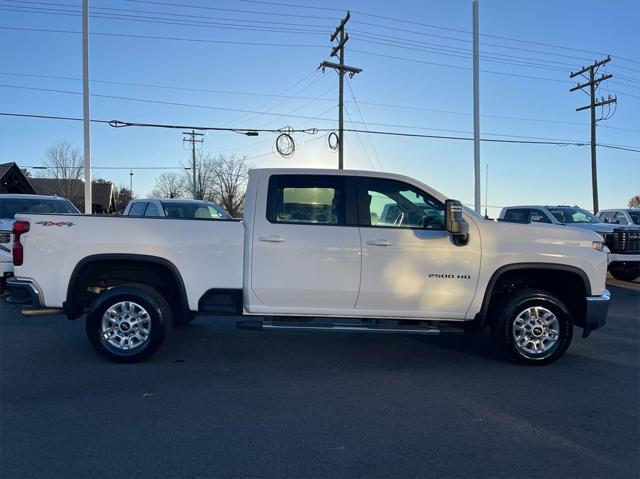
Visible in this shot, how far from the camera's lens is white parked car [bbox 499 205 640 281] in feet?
37.8

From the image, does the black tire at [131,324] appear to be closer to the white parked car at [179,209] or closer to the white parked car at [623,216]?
the white parked car at [179,209]

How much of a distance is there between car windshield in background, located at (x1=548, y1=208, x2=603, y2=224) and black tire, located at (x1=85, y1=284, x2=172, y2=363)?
1184 cm

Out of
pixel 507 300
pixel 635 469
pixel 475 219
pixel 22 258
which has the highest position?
pixel 475 219

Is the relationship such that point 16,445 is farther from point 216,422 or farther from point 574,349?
point 574,349

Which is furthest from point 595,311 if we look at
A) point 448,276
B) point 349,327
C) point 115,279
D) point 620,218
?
point 620,218

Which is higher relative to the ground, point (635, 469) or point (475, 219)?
point (475, 219)

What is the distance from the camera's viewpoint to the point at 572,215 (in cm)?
1412

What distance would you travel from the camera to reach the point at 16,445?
3.59 m

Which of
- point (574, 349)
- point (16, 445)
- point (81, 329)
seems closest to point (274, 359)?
point (16, 445)

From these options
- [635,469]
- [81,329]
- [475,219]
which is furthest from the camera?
[81,329]

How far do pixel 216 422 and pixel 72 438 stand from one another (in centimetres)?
104

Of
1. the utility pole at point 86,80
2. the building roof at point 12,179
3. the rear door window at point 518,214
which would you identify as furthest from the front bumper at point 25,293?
the building roof at point 12,179

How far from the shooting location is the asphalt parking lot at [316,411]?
11.1 feet

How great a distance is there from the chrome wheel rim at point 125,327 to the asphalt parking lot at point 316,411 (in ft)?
0.83
